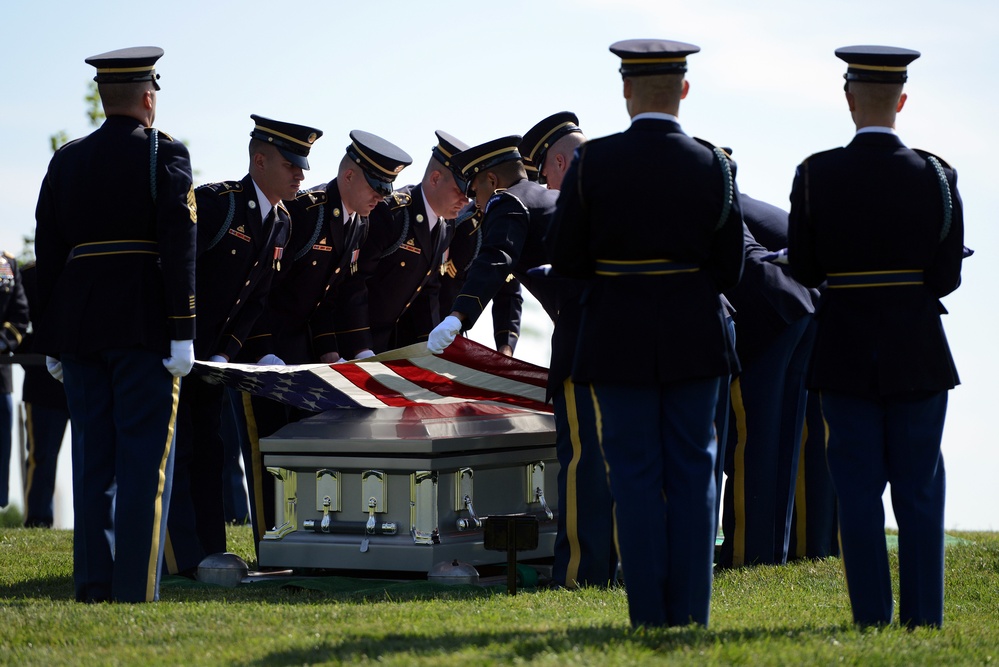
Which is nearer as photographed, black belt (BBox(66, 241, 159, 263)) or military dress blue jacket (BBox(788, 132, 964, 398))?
military dress blue jacket (BBox(788, 132, 964, 398))

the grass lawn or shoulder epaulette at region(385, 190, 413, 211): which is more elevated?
shoulder epaulette at region(385, 190, 413, 211)

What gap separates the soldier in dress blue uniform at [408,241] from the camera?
8398 mm

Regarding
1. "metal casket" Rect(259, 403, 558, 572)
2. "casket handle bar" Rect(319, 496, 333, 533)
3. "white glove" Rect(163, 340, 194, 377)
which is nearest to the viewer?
Answer: "white glove" Rect(163, 340, 194, 377)

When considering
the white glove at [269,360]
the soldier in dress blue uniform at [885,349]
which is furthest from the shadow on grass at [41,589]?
the soldier in dress blue uniform at [885,349]

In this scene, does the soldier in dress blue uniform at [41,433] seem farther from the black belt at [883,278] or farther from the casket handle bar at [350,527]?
the black belt at [883,278]

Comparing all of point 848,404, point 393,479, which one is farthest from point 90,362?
point 848,404

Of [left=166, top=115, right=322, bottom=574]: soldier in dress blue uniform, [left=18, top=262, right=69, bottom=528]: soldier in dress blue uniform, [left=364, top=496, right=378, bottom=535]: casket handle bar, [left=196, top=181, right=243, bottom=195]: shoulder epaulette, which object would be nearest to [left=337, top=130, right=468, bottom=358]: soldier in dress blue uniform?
[left=166, top=115, right=322, bottom=574]: soldier in dress blue uniform

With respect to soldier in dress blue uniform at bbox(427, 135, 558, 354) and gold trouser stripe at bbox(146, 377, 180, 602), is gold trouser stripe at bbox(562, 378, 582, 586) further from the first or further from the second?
gold trouser stripe at bbox(146, 377, 180, 602)

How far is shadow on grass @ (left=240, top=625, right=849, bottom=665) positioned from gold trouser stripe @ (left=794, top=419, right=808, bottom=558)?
2723mm

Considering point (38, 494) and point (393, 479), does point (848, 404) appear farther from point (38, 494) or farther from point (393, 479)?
point (38, 494)

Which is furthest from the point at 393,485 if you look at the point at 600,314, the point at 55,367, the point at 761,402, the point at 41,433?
the point at 41,433

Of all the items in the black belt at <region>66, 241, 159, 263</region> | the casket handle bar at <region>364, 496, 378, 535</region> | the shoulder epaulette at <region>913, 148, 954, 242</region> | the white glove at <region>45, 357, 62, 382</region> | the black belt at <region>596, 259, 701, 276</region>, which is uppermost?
the shoulder epaulette at <region>913, 148, 954, 242</region>

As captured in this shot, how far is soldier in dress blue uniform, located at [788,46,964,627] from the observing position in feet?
15.2

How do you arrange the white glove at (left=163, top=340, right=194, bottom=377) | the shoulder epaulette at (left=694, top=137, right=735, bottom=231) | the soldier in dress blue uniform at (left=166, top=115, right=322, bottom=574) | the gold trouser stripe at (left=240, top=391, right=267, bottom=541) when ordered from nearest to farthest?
the shoulder epaulette at (left=694, top=137, right=735, bottom=231), the white glove at (left=163, top=340, right=194, bottom=377), the soldier in dress blue uniform at (left=166, top=115, right=322, bottom=574), the gold trouser stripe at (left=240, top=391, right=267, bottom=541)
